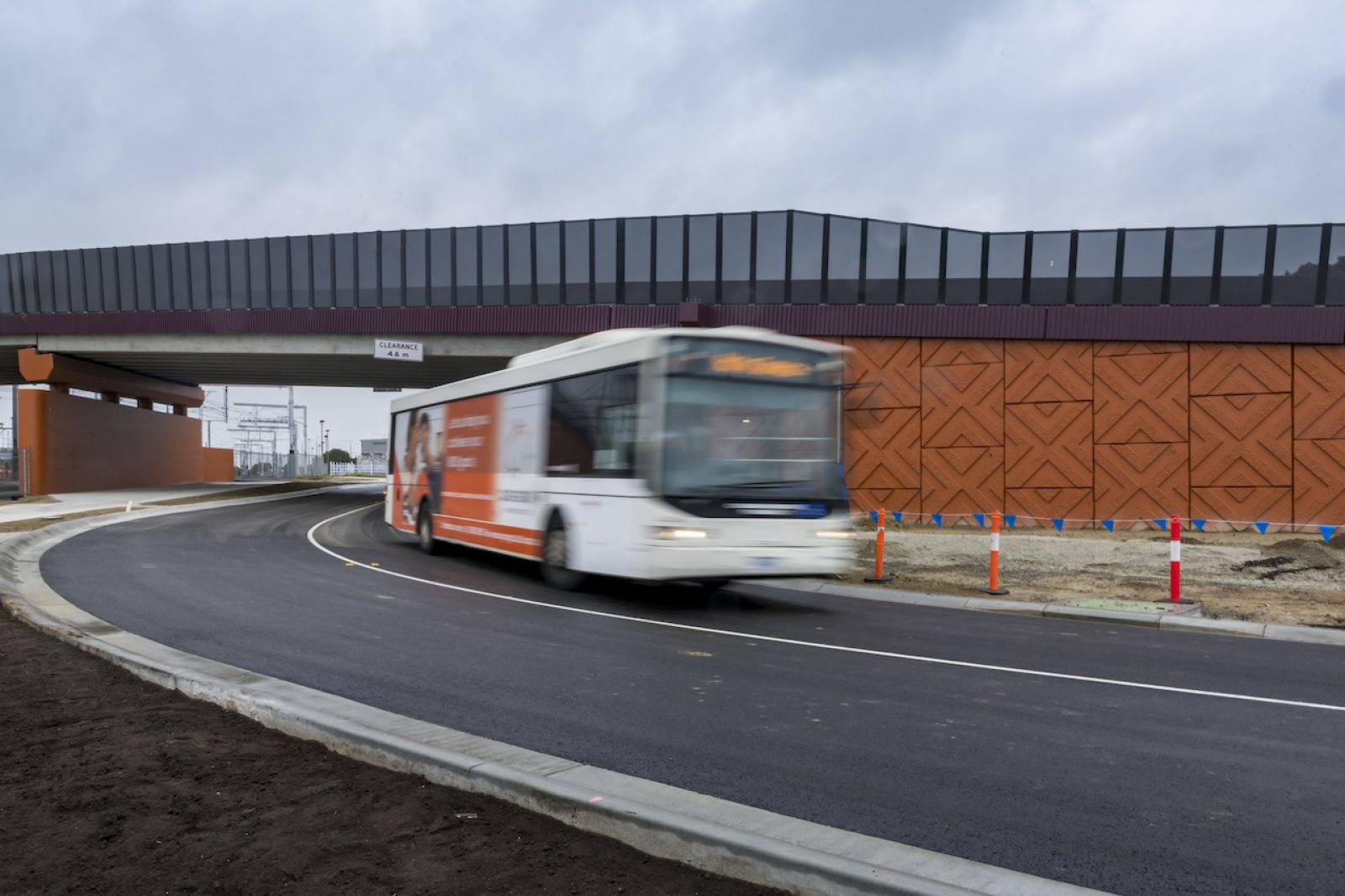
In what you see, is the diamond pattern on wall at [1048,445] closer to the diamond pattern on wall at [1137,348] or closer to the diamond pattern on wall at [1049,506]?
the diamond pattern on wall at [1049,506]

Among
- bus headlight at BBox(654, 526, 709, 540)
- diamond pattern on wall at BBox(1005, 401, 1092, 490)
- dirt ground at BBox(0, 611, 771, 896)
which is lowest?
dirt ground at BBox(0, 611, 771, 896)

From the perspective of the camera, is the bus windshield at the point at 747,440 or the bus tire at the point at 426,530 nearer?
the bus windshield at the point at 747,440

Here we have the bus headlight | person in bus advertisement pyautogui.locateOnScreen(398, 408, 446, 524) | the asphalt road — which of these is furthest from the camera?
person in bus advertisement pyautogui.locateOnScreen(398, 408, 446, 524)

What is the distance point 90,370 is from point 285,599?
36.5 metres

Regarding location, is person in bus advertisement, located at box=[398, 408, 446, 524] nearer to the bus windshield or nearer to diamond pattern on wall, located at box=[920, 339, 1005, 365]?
the bus windshield

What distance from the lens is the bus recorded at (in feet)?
35.6

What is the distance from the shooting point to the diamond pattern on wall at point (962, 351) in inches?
953

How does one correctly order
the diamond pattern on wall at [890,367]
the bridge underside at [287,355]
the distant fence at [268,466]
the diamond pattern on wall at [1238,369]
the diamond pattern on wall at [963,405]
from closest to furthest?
the diamond pattern on wall at [1238,369], the diamond pattern on wall at [963,405], the diamond pattern on wall at [890,367], the bridge underside at [287,355], the distant fence at [268,466]

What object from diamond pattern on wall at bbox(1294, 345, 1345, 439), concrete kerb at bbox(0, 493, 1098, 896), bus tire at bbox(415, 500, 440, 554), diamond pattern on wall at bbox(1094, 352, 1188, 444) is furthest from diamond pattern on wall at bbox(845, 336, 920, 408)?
concrete kerb at bbox(0, 493, 1098, 896)

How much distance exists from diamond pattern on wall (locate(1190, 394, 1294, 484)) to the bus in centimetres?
1512

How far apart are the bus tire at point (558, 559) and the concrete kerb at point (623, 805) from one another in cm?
622

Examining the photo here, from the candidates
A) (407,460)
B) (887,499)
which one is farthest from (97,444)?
(887,499)

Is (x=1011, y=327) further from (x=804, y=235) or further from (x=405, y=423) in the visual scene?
(x=405, y=423)

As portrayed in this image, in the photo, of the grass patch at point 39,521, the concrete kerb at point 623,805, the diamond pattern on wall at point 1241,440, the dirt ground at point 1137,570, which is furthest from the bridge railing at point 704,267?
the concrete kerb at point 623,805
